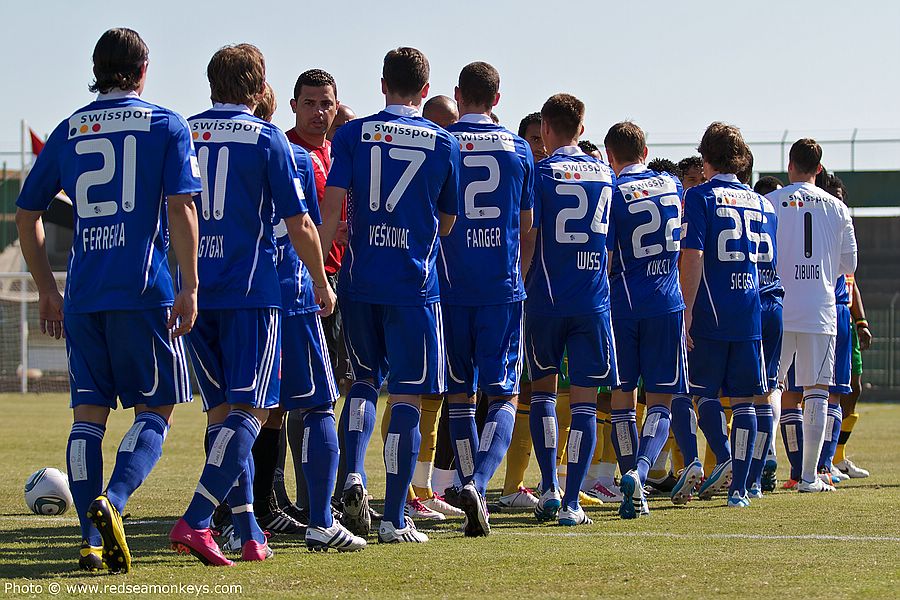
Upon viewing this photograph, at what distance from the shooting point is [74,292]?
542 cm

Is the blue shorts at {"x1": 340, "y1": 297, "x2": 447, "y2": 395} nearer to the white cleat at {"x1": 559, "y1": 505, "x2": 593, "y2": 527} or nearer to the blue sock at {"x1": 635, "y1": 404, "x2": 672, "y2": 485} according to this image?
the white cleat at {"x1": 559, "y1": 505, "x2": 593, "y2": 527}

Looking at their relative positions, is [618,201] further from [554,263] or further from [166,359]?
[166,359]

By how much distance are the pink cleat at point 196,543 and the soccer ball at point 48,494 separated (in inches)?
102

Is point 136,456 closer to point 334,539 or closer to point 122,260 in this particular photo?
point 122,260

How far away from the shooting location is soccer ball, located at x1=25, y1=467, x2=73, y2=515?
7691 mm

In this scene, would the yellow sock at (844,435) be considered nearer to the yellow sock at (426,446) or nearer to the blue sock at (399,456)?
the yellow sock at (426,446)

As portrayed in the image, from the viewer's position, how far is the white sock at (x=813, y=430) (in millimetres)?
9336

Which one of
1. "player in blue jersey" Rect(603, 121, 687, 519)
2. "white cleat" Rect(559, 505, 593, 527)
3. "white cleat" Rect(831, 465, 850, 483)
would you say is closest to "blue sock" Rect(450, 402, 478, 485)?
"white cleat" Rect(559, 505, 593, 527)

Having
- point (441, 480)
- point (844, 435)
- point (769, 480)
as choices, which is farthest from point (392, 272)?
point (844, 435)

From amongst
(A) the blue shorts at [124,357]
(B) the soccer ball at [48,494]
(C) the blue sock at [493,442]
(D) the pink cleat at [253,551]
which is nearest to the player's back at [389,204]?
(C) the blue sock at [493,442]

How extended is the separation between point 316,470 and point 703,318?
11.1 feet

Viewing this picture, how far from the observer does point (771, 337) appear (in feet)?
28.8

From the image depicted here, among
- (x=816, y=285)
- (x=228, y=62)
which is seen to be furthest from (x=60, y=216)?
(x=228, y=62)

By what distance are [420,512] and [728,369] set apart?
2316 millimetres
